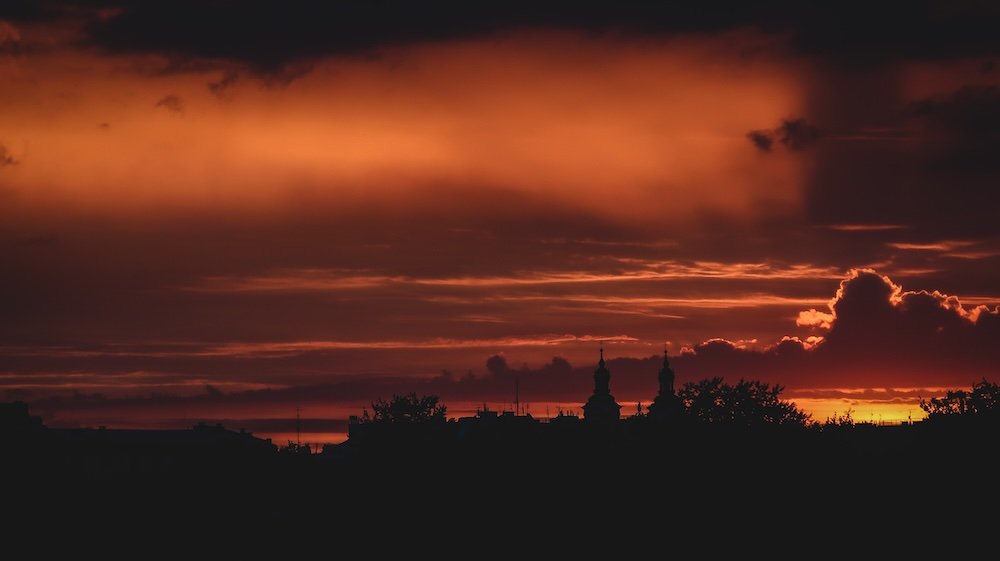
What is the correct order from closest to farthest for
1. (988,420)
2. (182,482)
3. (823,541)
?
(823,541), (182,482), (988,420)

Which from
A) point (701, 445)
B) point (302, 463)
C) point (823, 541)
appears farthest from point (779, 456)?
point (302, 463)

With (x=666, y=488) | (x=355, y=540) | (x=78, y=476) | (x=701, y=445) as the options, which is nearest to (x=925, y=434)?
(x=701, y=445)

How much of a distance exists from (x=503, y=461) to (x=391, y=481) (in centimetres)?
740

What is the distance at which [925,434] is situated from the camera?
129750 millimetres

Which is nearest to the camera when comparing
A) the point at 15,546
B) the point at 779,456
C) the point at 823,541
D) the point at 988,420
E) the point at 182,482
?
the point at 823,541

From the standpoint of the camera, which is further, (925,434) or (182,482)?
(925,434)

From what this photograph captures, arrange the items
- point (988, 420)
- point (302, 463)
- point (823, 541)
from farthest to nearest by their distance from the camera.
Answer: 1. point (302, 463)
2. point (988, 420)
3. point (823, 541)

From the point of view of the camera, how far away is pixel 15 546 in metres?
88.9

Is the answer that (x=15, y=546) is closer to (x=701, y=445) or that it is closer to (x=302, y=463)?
(x=701, y=445)

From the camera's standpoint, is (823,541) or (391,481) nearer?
(823,541)

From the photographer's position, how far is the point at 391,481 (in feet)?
331

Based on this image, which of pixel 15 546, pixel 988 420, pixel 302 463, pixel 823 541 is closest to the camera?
pixel 823 541

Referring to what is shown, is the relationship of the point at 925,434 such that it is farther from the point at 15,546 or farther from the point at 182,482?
the point at 15,546

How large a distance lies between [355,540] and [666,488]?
1817 cm
